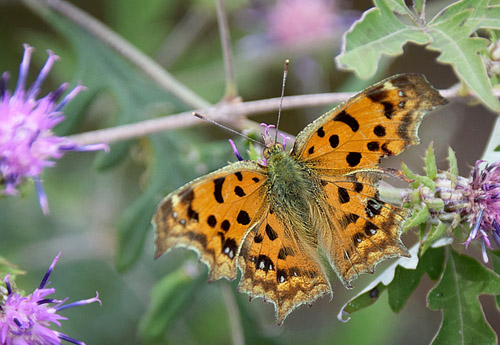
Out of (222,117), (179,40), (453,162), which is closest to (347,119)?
(453,162)

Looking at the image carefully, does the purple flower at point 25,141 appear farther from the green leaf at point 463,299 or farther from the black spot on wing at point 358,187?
the green leaf at point 463,299

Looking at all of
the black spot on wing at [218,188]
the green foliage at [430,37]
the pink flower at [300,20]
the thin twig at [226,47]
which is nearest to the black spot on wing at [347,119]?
the green foliage at [430,37]

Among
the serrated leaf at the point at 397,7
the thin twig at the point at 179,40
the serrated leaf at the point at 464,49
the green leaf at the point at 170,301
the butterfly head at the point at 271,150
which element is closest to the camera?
the serrated leaf at the point at 464,49

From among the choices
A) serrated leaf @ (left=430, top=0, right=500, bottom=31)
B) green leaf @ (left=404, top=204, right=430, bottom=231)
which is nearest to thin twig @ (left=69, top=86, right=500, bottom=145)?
serrated leaf @ (left=430, top=0, right=500, bottom=31)

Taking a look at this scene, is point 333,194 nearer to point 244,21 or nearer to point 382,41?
point 382,41

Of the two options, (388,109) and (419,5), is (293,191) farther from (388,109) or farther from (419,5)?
(419,5)

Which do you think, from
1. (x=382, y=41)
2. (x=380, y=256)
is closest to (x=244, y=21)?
(x=382, y=41)

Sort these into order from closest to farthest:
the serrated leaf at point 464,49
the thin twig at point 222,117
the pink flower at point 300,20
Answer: the serrated leaf at point 464,49, the thin twig at point 222,117, the pink flower at point 300,20
